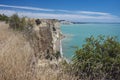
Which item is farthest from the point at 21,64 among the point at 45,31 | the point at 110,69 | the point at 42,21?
the point at 42,21

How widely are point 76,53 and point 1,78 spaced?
3.69m

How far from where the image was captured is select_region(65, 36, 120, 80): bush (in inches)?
260

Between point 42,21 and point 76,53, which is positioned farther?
point 42,21

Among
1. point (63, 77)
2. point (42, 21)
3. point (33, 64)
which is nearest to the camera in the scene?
point (63, 77)

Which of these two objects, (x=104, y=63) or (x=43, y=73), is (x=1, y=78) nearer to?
(x=43, y=73)

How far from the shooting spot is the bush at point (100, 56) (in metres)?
6.61

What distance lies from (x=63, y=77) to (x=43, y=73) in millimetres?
354

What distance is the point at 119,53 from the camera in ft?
24.6

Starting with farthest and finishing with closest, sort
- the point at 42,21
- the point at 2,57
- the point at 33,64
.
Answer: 1. the point at 42,21
2. the point at 33,64
3. the point at 2,57

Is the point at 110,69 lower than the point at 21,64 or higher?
lower

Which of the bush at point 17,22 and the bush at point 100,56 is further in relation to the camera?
the bush at point 17,22

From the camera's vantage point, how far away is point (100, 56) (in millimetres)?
7215

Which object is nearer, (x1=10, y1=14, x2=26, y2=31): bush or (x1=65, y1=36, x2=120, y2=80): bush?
(x1=65, y1=36, x2=120, y2=80): bush

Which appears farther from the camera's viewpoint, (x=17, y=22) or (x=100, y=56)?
(x=17, y=22)
